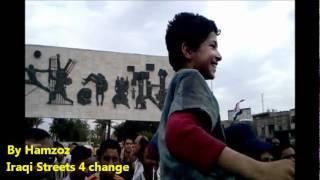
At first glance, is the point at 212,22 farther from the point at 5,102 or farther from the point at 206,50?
the point at 5,102

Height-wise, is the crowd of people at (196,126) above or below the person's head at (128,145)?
above

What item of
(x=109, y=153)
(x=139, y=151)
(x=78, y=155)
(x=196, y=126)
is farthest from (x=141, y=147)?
(x=196, y=126)

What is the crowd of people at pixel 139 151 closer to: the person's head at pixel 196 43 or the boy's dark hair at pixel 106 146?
the boy's dark hair at pixel 106 146

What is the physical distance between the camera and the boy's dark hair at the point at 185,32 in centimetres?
73

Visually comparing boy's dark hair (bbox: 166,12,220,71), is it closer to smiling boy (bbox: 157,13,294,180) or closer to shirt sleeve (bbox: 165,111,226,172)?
smiling boy (bbox: 157,13,294,180)

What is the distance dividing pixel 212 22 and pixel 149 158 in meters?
0.34

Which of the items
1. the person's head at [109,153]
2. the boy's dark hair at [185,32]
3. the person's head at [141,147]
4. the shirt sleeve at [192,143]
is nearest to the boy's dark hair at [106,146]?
the person's head at [109,153]

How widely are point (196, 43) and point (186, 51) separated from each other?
2cm

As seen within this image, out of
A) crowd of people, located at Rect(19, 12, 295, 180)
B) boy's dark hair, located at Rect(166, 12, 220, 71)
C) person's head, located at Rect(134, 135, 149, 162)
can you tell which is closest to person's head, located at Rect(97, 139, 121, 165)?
person's head, located at Rect(134, 135, 149, 162)

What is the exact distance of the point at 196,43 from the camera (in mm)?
730

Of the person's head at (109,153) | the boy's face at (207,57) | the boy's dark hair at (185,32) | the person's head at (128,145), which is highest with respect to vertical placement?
the boy's dark hair at (185,32)

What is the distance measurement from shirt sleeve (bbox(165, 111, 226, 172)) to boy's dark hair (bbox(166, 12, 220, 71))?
0.16 metres

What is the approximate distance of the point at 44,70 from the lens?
23.9 ft

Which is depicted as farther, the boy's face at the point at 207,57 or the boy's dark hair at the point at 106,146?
the boy's dark hair at the point at 106,146
